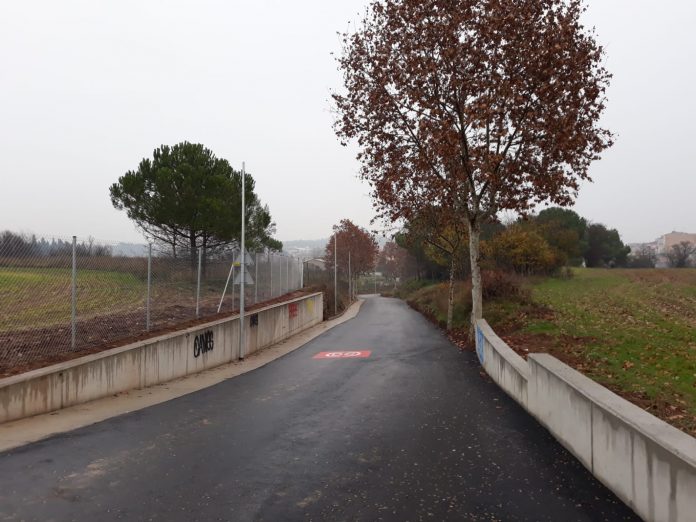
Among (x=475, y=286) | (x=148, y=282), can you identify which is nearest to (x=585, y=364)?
(x=475, y=286)

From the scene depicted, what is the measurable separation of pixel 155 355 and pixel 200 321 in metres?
4.53

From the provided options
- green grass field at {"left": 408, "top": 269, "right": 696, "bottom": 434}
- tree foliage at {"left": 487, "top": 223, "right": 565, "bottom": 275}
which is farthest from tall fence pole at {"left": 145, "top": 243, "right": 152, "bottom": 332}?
tree foliage at {"left": 487, "top": 223, "right": 565, "bottom": 275}

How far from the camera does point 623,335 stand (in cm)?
1430

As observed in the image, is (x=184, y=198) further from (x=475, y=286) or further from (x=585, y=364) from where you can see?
(x=585, y=364)

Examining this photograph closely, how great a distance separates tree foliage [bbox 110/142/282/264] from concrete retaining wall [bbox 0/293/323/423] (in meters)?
12.5

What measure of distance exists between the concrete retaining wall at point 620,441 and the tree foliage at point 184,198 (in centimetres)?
2193

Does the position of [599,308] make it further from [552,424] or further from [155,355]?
[155,355]

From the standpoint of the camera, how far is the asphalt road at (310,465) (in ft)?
14.9

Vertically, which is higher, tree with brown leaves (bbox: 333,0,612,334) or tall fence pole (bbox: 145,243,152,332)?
tree with brown leaves (bbox: 333,0,612,334)

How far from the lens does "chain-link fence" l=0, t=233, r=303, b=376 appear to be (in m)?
8.41

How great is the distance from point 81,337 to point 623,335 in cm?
1399

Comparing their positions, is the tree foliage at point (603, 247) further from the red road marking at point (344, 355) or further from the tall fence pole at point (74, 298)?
the tall fence pole at point (74, 298)

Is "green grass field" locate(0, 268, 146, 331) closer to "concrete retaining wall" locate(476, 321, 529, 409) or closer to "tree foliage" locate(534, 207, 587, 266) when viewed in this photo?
"concrete retaining wall" locate(476, 321, 529, 409)

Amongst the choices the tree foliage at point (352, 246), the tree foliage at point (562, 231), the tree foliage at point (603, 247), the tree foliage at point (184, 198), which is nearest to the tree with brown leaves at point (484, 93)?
the tree foliage at point (184, 198)
